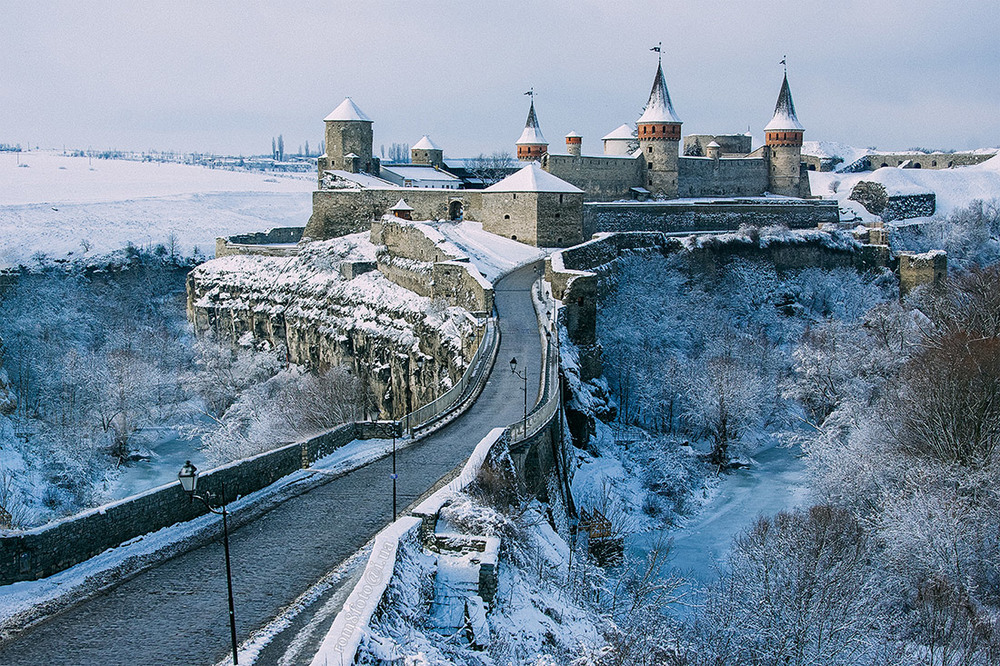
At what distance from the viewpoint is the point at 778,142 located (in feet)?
178

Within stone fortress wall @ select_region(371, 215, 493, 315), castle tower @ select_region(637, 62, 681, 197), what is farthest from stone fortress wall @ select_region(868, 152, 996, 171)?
stone fortress wall @ select_region(371, 215, 493, 315)

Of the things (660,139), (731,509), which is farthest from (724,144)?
(731,509)

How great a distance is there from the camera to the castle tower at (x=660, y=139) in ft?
159

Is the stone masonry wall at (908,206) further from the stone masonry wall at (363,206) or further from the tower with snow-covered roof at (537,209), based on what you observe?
the stone masonry wall at (363,206)

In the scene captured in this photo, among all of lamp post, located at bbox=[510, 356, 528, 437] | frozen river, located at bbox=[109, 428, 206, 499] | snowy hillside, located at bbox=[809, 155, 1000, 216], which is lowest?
frozen river, located at bbox=[109, 428, 206, 499]

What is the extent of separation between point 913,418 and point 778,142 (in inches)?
1406

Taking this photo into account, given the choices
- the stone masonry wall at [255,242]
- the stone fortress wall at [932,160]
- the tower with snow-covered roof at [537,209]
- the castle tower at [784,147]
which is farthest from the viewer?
the stone fortress wall at [932,160]

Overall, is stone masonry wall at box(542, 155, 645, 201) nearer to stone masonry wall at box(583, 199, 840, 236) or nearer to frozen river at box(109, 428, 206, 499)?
stone masonry wall at box(583, 199, 840, 236)

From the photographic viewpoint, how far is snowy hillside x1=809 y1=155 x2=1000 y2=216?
59531 mm

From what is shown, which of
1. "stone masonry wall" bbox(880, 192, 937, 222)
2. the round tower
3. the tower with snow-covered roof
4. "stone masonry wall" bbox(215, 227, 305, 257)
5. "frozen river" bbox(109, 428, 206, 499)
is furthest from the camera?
"stone masonry wall" bbox(880, 192, 937, 222)

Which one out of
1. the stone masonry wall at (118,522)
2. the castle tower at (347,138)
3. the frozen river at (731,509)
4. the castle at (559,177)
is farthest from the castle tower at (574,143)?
the stone masonry wall at (118,522)

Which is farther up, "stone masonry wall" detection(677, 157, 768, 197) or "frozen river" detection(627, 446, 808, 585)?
"stone masonry wall" detection(677, 157, 768, 197)

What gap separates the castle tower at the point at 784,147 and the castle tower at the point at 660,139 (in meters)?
8.72

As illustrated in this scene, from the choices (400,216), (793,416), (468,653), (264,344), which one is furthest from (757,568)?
(264,344)
